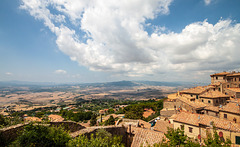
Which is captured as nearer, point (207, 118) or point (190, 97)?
point (207, 118)

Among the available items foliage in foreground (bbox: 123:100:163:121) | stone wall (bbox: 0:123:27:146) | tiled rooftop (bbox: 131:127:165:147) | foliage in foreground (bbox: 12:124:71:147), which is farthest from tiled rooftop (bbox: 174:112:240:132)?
stone wall (bbox: 0:123:27:146)

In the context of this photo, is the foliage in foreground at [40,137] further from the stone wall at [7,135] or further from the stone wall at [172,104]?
the stone wall at [172,104]

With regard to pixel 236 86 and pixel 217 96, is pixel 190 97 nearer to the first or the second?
pixel 217 96

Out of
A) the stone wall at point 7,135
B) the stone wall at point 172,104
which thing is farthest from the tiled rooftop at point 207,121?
the stone wall at point 7,135

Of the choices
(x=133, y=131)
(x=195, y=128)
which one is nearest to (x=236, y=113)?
(x=195, y=128)

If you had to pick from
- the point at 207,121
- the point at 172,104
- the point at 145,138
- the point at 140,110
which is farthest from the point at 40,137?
the point at 140,110

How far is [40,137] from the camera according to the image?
7.31m

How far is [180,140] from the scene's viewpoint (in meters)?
9.37

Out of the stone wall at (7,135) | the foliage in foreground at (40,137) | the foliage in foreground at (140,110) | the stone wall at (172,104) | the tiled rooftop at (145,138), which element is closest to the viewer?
the foliage in foreground at (40,137)

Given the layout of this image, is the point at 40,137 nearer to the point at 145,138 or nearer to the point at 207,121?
the point at 145,138

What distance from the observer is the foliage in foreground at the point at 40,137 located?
6977 millimetres

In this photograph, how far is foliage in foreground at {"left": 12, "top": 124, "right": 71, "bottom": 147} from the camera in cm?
698

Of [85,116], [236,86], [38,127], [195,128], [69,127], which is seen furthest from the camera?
[85,116]

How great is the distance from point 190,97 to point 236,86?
14028mm
